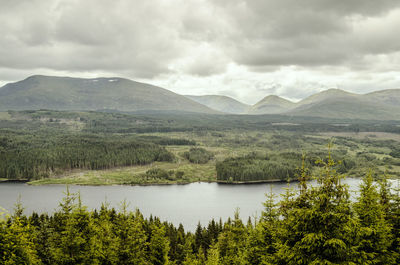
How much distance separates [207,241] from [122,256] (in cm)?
4235

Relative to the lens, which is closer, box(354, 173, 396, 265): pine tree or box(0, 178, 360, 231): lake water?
box(354, 173, 396, 265): pine tree

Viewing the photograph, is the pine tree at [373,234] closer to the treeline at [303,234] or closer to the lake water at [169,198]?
the treeline at [303,234]

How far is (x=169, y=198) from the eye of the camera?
488 feet

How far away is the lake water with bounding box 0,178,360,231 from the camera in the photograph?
123m

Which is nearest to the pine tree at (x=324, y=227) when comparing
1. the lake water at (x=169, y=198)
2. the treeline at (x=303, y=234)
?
the treeline at (x=303, y=234)

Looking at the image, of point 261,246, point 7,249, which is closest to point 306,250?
point 261,246

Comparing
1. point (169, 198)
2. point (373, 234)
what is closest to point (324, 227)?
point (373, 234)

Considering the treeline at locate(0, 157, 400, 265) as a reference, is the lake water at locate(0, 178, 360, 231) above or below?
below

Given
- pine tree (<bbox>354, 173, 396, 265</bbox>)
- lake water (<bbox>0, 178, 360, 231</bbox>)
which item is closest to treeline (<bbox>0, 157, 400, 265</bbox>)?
pine tree (<bbox>354, 173, 396, 265</bbox>)

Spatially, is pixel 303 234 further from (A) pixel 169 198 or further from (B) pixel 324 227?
(A) pixel 169 198

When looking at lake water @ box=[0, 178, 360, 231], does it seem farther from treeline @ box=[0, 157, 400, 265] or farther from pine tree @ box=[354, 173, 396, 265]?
pine tree @ box=[354, 173, 396, 265]

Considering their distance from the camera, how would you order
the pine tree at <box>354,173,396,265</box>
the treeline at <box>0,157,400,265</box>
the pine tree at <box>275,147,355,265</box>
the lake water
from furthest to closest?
the lake water
the pine tree at <box>354,173,396,265</box>
the treeline at <box>0,157,400,265</box>
the pine tree at <box>275,147,355,265</box>

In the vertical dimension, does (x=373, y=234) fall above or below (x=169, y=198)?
above

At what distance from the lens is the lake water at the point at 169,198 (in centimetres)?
12306
